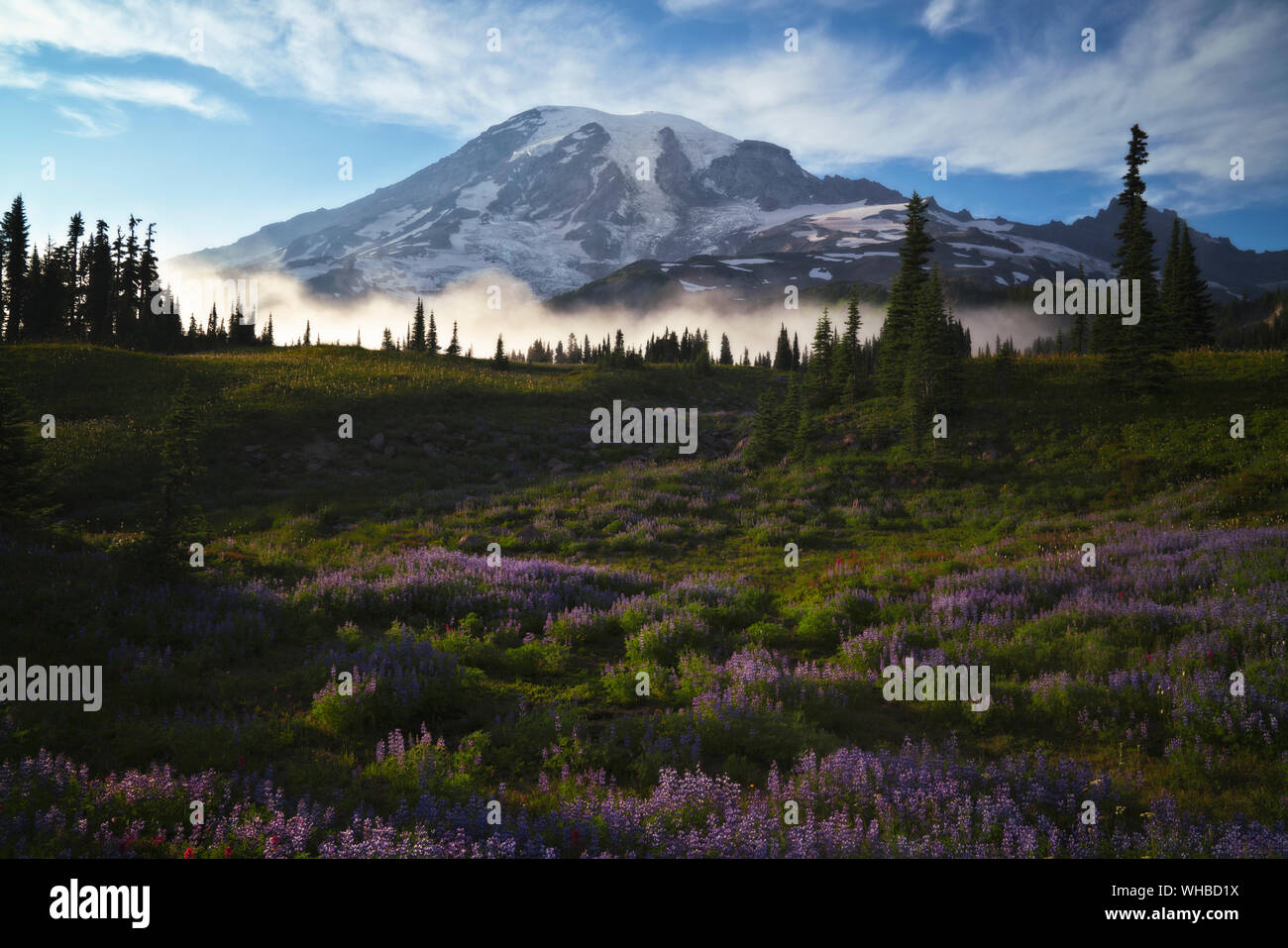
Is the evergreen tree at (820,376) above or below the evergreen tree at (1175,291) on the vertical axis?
below

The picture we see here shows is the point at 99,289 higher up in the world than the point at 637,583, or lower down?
higher up

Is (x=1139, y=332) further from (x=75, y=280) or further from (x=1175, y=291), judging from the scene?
(x=75, y=280)

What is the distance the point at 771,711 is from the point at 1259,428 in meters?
26.9

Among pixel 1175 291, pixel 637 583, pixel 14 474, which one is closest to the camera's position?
pixel 14 474

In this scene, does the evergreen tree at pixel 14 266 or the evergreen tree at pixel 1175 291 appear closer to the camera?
the evergreen tree at pixel 1175 291

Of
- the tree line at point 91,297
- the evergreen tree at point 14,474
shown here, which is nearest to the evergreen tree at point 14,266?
the tree line at point 91,297

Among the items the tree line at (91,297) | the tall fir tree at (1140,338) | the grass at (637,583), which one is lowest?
the grass at (637,583)

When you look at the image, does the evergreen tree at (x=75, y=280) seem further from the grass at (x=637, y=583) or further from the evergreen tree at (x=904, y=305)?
the evergreen tree at (x=904, y=305)

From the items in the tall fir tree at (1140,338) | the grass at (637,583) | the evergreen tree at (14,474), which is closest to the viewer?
the grass at (637,583)

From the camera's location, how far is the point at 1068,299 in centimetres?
2827

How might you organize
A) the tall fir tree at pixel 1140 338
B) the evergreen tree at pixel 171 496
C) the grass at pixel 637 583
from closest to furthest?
the grass at pixel 637 583
the evergreen tree at pixel 171 496
the tall fir tree at pixel 1140 338

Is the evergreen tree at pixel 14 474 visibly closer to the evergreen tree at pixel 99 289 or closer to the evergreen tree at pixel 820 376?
the evergreen tree at pixel 820 376

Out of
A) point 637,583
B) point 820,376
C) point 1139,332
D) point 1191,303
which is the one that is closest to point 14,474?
point 637,583

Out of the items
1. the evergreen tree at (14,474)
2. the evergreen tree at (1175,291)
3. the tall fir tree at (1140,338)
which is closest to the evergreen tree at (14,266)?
the evergreen tree at (14,474)
